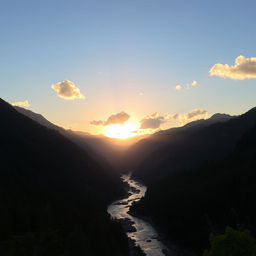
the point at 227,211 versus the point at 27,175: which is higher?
the point at 27,175

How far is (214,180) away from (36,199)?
68178 millimetres

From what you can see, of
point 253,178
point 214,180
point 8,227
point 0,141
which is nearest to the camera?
point 8,227

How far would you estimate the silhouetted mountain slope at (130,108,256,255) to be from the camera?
118750 millimetres

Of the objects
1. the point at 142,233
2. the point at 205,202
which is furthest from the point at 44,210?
the point at 205,202

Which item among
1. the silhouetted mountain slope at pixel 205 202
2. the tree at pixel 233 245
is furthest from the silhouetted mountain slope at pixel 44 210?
the tree at pixel 233 245

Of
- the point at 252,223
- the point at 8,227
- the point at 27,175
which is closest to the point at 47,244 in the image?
the point at 8,227

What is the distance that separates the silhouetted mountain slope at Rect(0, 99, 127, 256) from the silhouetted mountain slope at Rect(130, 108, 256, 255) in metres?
24.0

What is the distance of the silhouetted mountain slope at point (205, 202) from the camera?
118750 millimetres

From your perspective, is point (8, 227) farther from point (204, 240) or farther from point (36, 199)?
point (204, 240)

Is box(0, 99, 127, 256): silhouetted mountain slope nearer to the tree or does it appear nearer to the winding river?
the winding river

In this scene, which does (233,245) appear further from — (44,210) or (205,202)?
(205,202)

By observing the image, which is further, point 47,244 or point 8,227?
point 8,227

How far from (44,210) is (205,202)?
6595 cm

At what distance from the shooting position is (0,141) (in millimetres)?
173375
